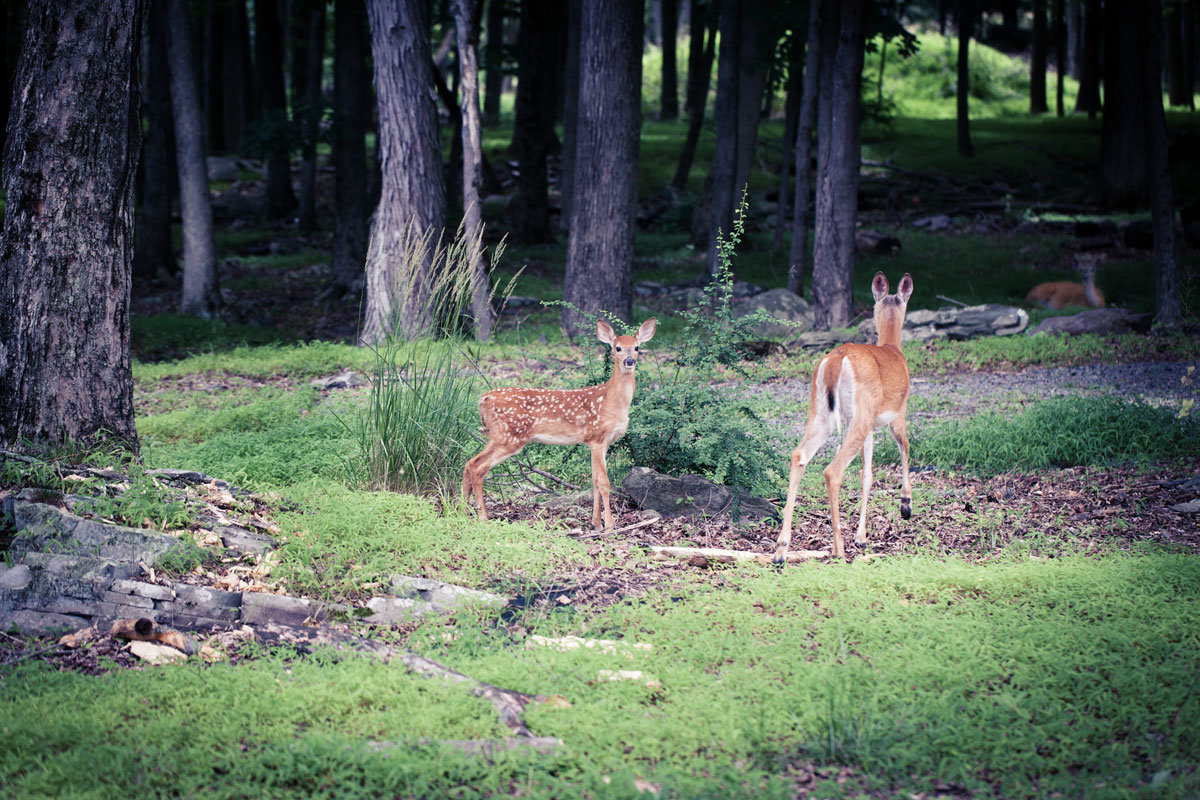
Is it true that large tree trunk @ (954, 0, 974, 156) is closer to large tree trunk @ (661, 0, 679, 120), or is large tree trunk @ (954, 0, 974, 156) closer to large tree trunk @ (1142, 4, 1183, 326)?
large tree trunk @ (661, 0, 679, 120)

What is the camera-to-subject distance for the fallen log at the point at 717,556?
5.91 m

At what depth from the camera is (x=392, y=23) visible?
43.7 feet

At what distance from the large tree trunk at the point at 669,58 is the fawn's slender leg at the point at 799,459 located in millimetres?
33350

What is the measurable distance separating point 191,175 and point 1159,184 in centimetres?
1406

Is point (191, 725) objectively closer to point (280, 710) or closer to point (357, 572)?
point (280, 710)

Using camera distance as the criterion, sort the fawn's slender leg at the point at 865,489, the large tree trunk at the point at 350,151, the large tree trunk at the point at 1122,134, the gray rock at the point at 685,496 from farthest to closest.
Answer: the large tree trunk at the point at 1122,134 < the large tree trunk at the point at 350,151 < the gray rock at the point at 685,496 < the fawn's slender leg at the point at 865,489

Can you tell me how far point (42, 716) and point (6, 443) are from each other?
2891 millimetres

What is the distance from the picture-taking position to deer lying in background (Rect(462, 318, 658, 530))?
20.7 feet

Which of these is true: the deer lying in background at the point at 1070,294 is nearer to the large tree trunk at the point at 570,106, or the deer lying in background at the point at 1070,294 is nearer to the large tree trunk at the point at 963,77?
the large tree trunk at the point at 570,106

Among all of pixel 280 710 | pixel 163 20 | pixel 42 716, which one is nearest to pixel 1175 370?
pixel 280 710

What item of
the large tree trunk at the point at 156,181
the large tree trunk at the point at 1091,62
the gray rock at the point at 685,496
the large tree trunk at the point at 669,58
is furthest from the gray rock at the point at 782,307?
the large tree trunk at the point at 1091,62

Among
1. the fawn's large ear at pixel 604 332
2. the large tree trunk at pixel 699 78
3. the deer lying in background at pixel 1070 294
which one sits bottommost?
the deer lying in background at pixel 1070 294

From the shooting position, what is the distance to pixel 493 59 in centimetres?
2805

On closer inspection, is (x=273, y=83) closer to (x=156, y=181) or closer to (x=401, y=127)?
(x=156, y=181)
